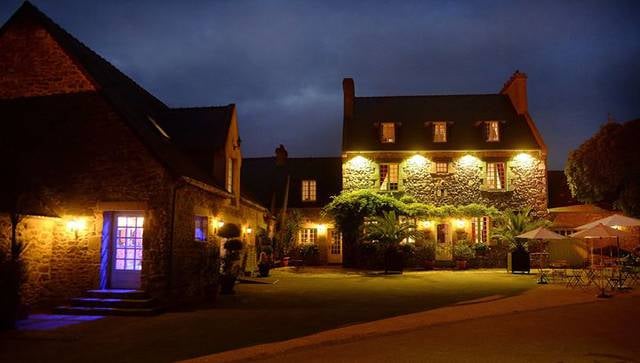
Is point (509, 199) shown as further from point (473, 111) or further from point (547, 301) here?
point (547, 301)

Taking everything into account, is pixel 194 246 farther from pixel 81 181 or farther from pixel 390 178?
pixel 390 178

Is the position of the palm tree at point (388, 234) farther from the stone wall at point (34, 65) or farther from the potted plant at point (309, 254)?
the stone wall at point (34, 65)

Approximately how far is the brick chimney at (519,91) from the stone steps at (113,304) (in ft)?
82.1

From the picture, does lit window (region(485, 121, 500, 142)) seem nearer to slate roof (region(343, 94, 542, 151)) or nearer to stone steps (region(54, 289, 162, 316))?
slate roof (region(343, 94, 542, 151))

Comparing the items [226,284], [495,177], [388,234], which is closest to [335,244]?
[388,234]

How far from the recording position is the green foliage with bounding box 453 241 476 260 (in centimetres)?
2744

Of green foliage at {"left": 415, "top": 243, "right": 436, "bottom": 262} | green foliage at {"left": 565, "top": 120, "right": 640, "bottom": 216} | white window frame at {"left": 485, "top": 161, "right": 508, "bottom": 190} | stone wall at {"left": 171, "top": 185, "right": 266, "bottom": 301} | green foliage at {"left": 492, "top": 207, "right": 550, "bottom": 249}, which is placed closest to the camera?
stone wall at {"left": 171, "top": 185, "right": 266, "bottom": 301}

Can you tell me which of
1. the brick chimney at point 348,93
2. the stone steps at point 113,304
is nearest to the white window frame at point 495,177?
the brick chimney at point 348,93

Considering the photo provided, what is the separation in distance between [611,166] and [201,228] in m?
18.6

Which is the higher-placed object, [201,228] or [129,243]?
[201,228]

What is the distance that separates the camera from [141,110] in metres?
16.2

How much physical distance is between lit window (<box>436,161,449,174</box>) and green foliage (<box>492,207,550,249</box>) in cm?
400

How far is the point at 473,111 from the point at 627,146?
393 inches

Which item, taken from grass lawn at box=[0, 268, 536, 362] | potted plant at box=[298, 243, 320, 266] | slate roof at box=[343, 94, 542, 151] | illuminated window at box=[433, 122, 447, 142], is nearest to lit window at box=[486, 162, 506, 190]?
slate roof at box=[343, 94, 542, 151]
